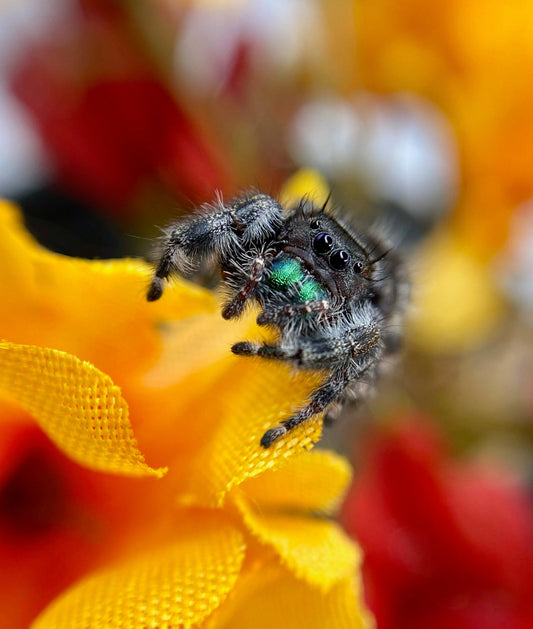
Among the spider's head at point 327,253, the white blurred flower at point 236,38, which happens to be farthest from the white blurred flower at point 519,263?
the spider's head at point 327,253

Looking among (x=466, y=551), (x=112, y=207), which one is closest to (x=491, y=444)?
(x=466, y=551)

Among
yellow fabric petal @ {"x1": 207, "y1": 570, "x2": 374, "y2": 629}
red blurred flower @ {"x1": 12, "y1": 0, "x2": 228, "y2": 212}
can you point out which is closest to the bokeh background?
red blurred flower @ {"x1": 12, "y1": 0, "x2": 228, "y2": 212}

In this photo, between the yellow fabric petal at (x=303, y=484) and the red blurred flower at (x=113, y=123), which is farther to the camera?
the red blurred flower at (x=113, y=123)

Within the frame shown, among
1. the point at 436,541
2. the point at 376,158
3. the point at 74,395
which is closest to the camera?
the point at 74,395

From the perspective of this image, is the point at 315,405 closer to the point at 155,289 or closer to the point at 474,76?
the point at 155,289

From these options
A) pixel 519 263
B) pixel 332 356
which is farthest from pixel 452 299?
pixel 332 356

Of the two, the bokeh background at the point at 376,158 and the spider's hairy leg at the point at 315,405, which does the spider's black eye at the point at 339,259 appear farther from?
the bokeh background at the point at 376,158
